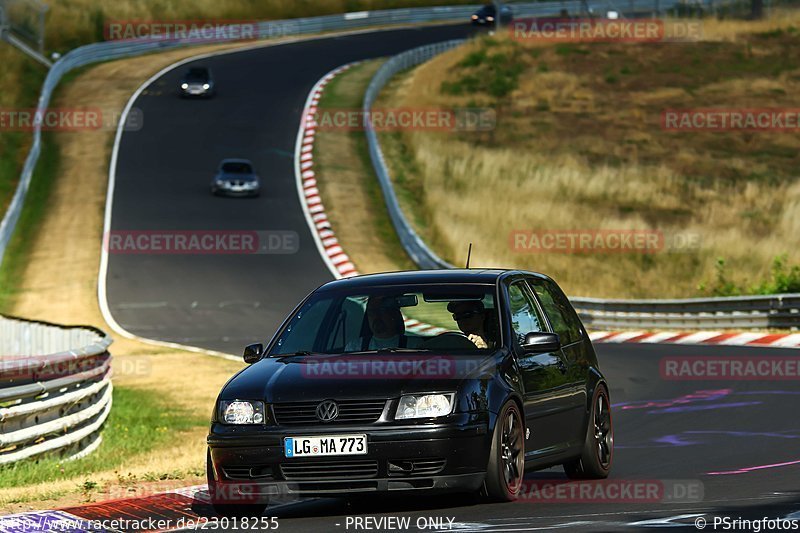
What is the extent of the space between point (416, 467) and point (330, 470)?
0.50 meters

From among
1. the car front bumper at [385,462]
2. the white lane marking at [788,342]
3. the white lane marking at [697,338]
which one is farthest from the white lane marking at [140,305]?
the car front bumper at [385,462]

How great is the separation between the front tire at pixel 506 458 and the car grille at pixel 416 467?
1.06 feet

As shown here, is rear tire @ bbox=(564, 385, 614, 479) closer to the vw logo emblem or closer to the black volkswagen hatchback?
the black volkswagen hatchback

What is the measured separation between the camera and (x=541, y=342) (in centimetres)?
966

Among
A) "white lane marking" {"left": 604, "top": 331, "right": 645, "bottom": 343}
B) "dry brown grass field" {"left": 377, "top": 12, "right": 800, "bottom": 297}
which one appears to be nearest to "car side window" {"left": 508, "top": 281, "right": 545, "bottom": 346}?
"white lane marking" {"left": 604, "top": 331, "right": 645, "bottom": 343}

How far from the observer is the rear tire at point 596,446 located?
35.1 feet

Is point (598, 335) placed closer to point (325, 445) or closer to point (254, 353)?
point (254, 353)

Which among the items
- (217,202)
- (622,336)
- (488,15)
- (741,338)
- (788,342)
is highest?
(788,342)

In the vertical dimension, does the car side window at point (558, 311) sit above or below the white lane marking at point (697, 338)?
above

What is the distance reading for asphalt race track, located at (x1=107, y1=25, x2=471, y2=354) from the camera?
30688mm

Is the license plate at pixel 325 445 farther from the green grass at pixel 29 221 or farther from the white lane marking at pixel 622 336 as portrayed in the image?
the green grass at pixel 29 221

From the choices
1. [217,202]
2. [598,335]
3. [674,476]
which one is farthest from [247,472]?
[217,202]

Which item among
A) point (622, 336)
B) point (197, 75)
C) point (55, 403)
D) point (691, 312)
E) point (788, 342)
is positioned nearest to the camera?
point (55, 403)

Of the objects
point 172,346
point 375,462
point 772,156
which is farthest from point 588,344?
point 772,156
